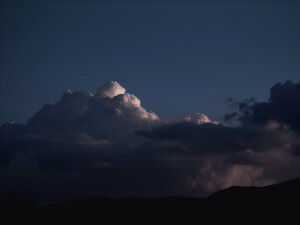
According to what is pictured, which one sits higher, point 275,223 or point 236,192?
point 236,192

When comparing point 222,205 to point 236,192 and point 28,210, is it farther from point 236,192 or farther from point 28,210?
point 28,210

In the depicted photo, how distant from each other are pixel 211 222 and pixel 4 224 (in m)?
73.2

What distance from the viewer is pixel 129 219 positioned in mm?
119812

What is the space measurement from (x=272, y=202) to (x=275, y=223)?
19.9 m

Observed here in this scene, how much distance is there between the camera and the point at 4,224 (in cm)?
12462

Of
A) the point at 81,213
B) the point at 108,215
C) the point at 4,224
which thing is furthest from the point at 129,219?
the point at 4,224

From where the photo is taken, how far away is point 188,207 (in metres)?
129

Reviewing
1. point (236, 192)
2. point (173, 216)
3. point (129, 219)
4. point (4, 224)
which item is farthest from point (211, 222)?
point (4, 224)

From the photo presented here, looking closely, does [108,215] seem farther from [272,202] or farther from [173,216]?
[272,202]

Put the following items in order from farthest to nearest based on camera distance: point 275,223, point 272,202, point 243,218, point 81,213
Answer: point 81,213 < point 272,202 < point 243,218 < point 275,223

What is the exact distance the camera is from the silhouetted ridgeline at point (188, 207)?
343ft

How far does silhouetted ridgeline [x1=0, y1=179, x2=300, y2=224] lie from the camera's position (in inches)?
4117

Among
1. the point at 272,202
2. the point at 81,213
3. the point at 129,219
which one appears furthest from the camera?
the point at 81,213

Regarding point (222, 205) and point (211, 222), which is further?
point (222, 205)
